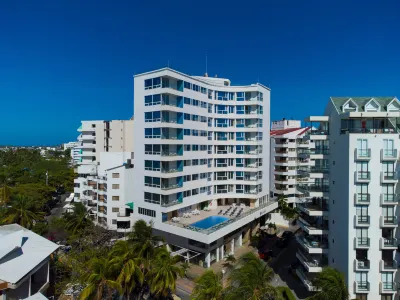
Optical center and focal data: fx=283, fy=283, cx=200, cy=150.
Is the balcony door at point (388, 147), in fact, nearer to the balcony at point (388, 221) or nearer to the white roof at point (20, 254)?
the balcony at point (388, 221)

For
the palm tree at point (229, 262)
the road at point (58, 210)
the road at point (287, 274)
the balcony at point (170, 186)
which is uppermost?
the balcony at point (170, 186)

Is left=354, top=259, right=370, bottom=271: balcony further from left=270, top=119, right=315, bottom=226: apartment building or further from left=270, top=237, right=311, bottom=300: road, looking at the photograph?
left=270, top=119, right=315, bottom=226: apartment building

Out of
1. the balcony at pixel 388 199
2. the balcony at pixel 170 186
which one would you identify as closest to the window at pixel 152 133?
the balcony at pixel 170 186

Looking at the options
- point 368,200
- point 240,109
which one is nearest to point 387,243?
point 368,200

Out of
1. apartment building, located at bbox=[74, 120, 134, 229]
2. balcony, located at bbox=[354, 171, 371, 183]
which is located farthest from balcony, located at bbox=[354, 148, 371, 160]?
apartment building, located at bbox=[74, 120, 134, 229]

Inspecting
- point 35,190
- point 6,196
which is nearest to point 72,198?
point 35,190

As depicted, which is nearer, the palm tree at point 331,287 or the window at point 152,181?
the palm tree at point 331,287

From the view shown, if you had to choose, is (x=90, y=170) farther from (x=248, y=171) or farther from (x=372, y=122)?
(x=372, y=122)
